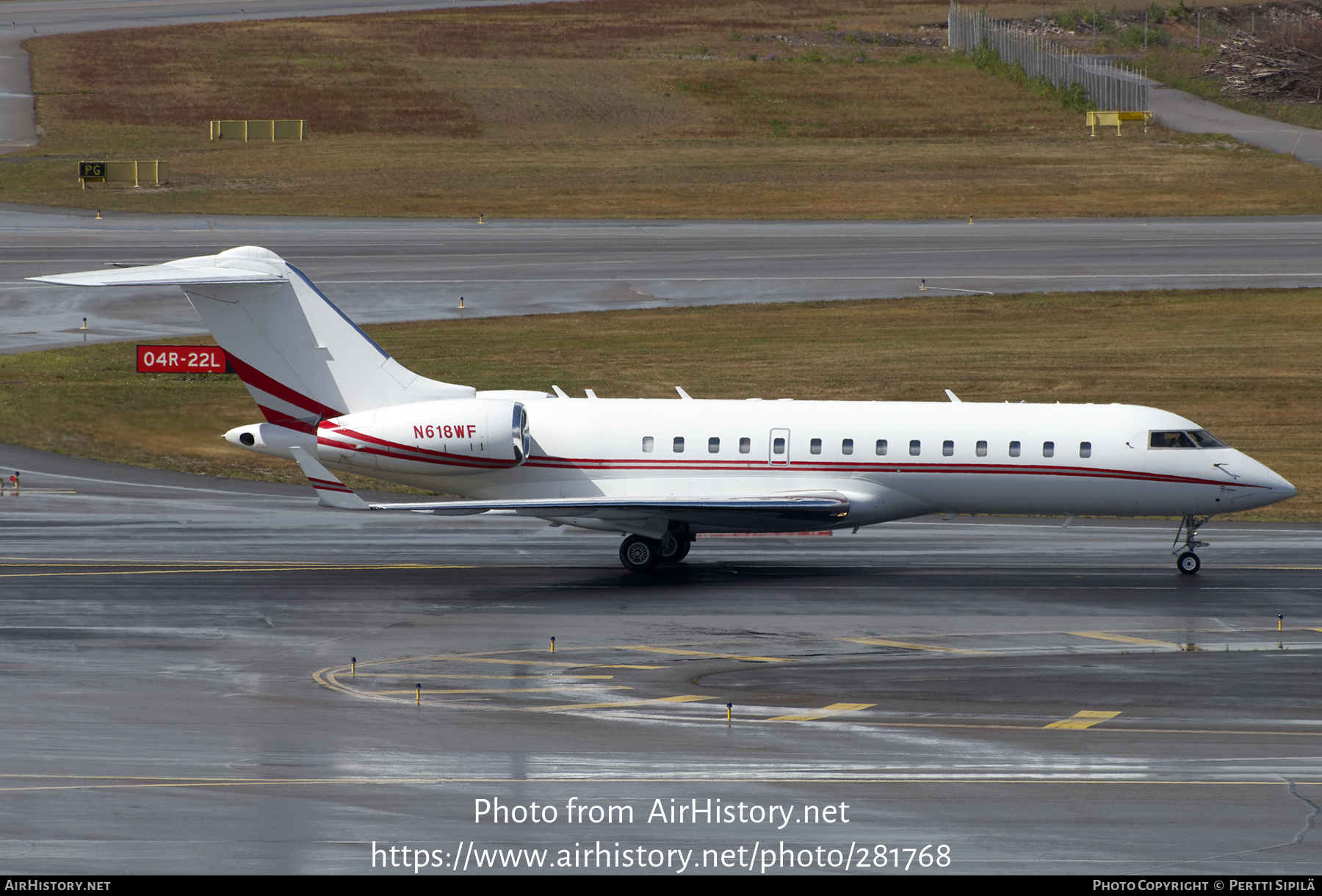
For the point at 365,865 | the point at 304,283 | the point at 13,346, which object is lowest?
the point at 13,346

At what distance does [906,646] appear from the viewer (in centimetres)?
2362

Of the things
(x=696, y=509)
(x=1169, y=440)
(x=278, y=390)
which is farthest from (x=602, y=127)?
(x=1169, y=440)

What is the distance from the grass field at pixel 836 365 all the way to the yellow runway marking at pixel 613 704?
19.2 m

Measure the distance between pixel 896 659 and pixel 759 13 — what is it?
341 feet

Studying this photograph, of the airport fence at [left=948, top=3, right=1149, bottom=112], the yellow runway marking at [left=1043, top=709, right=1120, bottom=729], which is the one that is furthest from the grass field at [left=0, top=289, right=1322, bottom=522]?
the airport fence at [left=948, top=3, right=1149, bottom=112]

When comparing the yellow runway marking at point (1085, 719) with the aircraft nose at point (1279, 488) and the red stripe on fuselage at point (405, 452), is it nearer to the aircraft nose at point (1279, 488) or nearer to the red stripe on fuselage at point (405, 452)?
the aircraft nose at point (1279, 488)

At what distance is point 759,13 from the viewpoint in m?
120

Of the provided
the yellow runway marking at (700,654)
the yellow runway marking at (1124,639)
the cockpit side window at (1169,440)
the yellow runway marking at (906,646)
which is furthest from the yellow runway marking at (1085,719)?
the cockpit side window at (1169,440)

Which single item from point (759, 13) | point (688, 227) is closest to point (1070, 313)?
point (688, 227)

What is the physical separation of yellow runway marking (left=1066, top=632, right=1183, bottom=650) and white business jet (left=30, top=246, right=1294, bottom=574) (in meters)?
5.02

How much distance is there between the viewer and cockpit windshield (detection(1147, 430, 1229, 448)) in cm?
2905

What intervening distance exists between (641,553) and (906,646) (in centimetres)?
708

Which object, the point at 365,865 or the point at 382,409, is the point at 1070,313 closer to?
the point at 382,409

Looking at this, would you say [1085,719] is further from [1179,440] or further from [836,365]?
[836,365]
